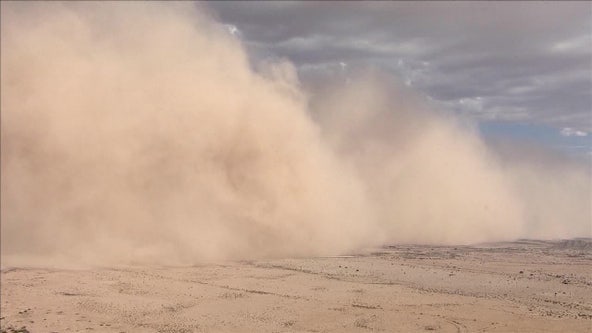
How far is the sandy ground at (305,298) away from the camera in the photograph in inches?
533

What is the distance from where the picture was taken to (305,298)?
16594mm

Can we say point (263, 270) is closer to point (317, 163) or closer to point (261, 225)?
point (261, 225)

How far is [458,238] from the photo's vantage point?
38438 millimetres

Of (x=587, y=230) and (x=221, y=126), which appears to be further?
(x=587, y=230)

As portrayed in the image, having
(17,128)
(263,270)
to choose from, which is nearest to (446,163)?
(263,270)

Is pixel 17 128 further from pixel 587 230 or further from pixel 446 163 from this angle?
pixel 587 230

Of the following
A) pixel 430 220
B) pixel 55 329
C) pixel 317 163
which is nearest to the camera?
pixel 55 329

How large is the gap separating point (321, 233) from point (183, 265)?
10.1 metres

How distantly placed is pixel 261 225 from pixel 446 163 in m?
26.0

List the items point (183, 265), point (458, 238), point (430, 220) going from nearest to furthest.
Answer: point (183, 265), point (458, 238), point (430, 220)

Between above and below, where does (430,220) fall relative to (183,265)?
above

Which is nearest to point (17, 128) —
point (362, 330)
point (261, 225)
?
point (261, 225)

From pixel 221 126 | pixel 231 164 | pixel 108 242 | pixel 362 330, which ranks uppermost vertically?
pixel 221 126

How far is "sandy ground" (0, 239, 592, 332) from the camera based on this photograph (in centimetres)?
1355
